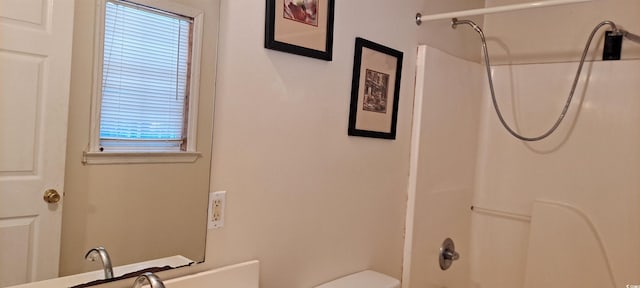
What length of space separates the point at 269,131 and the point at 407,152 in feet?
2.82

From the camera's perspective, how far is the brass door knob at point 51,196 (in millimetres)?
930

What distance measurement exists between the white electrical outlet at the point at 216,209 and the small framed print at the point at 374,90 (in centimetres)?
61

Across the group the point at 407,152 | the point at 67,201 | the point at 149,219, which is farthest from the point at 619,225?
the point at 67,201

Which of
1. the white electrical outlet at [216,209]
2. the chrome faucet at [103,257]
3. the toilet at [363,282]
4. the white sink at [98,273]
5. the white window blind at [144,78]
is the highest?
the white window blind at [144,78]

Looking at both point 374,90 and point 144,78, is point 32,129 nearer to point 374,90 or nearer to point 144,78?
point 144,78

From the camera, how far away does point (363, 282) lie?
65.4 inches

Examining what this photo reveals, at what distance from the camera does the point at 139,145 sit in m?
1.08

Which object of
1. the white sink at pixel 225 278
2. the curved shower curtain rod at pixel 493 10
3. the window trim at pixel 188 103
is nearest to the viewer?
the window trim at pixel 188 103

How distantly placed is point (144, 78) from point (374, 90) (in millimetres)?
960

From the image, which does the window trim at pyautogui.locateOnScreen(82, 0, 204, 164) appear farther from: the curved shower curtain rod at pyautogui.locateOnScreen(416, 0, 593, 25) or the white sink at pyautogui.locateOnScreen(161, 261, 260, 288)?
the curved shower curtain rod at pyautogui.locateOnScreen(416, 0, 593, 25)

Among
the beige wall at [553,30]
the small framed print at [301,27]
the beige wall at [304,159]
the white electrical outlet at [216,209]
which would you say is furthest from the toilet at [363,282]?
the beige wall at [553,30]

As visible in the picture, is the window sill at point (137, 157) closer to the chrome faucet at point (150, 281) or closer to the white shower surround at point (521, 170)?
the chrome faucet at point (150, 281)

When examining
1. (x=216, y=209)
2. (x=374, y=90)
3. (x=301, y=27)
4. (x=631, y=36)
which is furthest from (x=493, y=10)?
(x=216, y=209)

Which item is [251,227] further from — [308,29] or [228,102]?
[308,29]
